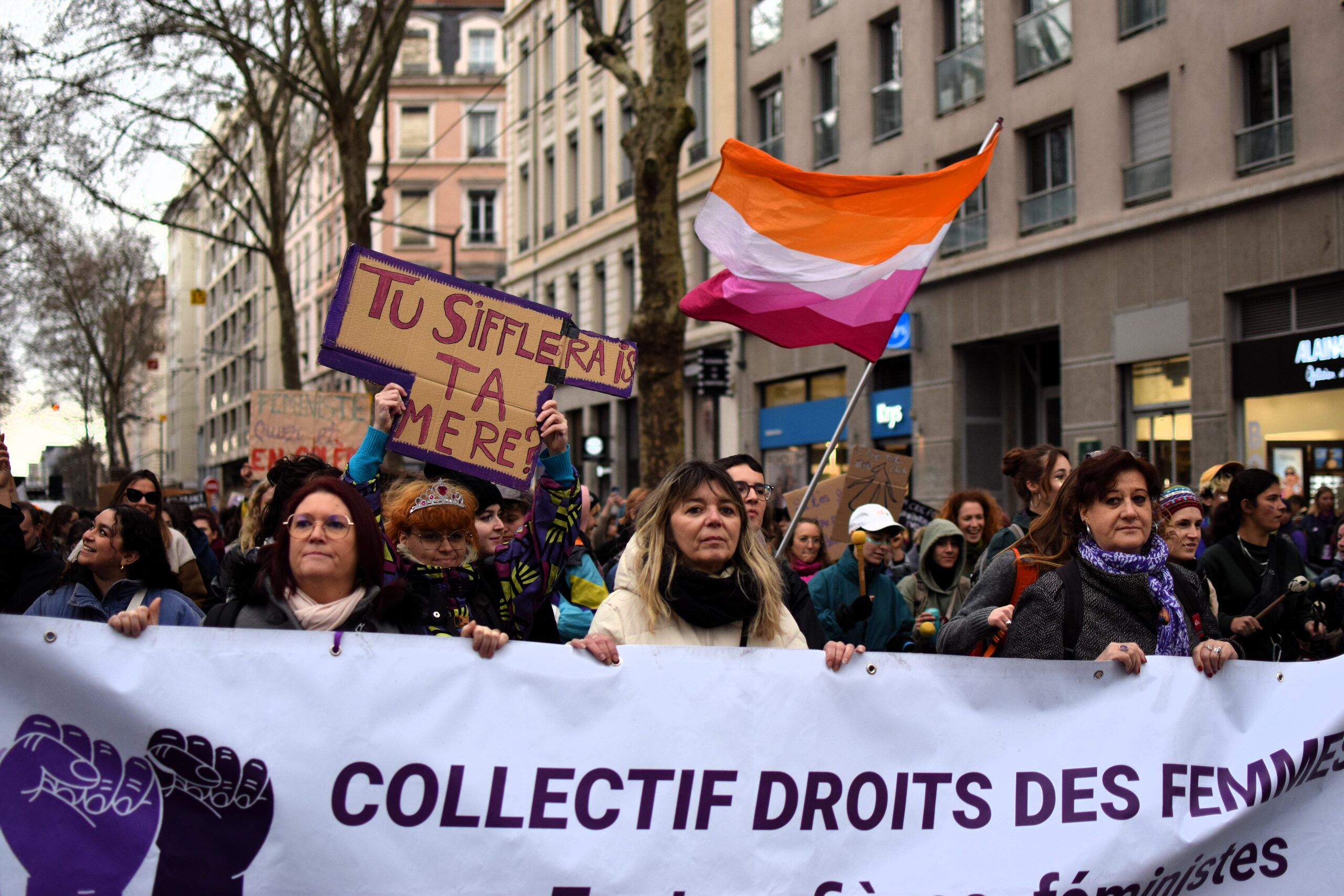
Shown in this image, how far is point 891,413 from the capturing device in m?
23.0

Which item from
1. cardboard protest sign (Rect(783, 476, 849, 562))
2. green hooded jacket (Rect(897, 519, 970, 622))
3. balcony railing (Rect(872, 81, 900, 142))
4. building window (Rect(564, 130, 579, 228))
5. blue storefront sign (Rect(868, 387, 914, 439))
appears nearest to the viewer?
green hooded jacket (Rect(897, 519, 970, 622))

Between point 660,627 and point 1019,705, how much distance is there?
39.9 inches

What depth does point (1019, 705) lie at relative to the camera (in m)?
3.81

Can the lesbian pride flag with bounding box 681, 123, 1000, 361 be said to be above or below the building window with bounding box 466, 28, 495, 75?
below

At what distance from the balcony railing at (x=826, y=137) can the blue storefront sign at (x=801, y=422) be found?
4.39 m

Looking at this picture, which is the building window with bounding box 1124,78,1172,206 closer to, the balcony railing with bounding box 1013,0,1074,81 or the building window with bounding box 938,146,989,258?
the balcony railing with bounding box 1013,0,1074,81

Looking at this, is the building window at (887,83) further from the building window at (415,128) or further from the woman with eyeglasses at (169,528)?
the building window at (415,128)

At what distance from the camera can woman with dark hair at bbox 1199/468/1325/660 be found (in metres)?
5.89

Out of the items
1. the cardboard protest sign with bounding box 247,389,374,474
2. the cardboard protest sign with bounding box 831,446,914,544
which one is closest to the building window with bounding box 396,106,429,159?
the cardboard protest sign with bounding box 247,389,374,474

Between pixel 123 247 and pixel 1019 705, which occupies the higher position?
pixel 123 247

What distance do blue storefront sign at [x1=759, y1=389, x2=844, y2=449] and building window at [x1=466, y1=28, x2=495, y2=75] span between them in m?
36.0

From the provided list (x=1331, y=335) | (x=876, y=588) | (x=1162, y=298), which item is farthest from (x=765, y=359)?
(x=876, y=588)

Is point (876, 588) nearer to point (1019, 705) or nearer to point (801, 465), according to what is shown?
point (1019, 705)

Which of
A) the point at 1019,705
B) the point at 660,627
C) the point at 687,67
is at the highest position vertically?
the point at 687,67
